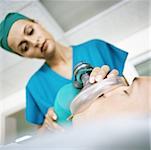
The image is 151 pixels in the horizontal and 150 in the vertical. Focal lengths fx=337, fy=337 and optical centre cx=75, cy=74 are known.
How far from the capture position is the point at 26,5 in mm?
1237

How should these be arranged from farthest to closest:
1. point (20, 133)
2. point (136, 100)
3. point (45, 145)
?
point (20, 133) < point (136, 100) < point (45, 145)

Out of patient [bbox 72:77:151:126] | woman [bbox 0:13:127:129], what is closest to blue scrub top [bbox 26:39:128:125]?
woman [bbox 0:13:127:129]

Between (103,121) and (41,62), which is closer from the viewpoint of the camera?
(103,121)

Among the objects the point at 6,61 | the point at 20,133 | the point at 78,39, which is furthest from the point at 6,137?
the point at 78,39

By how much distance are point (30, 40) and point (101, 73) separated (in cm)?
29

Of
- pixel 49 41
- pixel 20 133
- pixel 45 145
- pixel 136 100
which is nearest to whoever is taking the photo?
pixel 45 145

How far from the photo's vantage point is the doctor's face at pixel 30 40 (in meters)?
1.19

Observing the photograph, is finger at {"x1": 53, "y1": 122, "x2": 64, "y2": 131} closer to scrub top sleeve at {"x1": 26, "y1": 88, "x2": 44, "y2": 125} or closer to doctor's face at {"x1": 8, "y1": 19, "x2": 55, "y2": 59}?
scrub top sleeve at {"x1": 26, "y1": 88, "x2": 44, "y2": 125}

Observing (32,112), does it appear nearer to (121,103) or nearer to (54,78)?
(54,78)

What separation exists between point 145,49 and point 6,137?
0.55 metres

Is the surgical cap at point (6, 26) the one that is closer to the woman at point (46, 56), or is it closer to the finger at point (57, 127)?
the woman at point (46, 56)

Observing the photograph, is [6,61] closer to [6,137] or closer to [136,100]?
[6,137]

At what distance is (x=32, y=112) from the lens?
3.81ft

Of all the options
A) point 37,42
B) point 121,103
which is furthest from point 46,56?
point 121,103
